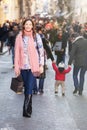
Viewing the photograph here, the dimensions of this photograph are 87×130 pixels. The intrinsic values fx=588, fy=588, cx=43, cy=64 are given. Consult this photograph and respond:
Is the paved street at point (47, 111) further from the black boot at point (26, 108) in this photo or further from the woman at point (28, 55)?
the woman at point (28, 55)

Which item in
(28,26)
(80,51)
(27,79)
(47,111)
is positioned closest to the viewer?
(28,26)

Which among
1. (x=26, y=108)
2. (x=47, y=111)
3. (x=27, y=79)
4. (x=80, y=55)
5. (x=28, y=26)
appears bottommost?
(x=47, y=111)

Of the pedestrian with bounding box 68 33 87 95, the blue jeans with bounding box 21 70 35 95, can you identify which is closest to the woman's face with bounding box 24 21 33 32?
the blue jeans with bounding box 21 70 35 95

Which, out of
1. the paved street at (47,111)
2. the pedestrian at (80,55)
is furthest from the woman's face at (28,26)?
the pedestrian at (80,55)

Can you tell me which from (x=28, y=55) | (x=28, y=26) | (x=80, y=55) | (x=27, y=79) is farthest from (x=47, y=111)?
(x=80, y=55)

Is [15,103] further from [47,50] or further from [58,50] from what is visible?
[58,50]

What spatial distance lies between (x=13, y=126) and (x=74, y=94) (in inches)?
188

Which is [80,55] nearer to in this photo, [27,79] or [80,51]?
[80,51]

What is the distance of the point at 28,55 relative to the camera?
10.2 m

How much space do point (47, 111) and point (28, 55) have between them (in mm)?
1594

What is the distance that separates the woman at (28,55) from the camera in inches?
399

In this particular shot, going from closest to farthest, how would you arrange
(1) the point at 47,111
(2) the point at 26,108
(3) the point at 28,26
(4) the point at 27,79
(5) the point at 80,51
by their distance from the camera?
(3) the point at 28,26 < (4) the point at 27,79 < (2) the point at 26,108 < (1) the point at 47,111 < (5) the point at 80,51

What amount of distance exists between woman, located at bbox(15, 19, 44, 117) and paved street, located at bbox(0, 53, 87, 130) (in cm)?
65

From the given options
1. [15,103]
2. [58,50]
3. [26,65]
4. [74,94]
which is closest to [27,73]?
[26,65]
